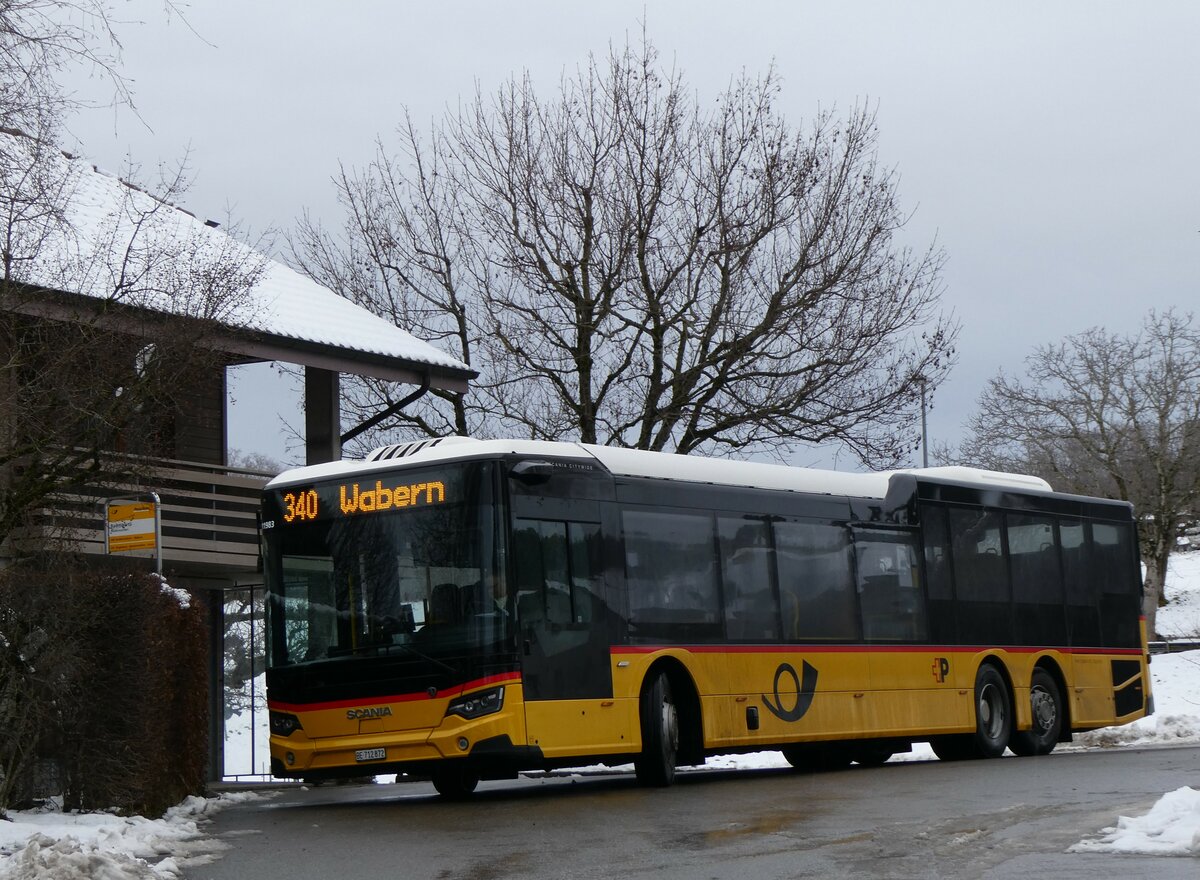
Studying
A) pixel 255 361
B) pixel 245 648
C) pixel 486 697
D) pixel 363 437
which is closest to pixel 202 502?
pixel 255 361

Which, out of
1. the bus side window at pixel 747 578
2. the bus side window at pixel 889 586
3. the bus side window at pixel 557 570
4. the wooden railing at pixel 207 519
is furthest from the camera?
the wooden railing at pixel 207 519

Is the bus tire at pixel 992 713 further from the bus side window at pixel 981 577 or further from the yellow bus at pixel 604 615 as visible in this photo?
the bus side window at pixel 981 577

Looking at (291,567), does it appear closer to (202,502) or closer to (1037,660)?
(202,502)

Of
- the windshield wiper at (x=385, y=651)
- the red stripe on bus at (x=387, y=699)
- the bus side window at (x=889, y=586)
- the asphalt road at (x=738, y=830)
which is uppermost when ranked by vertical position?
the bus side window at (x=889, y=586)

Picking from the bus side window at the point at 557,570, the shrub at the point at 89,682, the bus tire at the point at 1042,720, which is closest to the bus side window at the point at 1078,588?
the bus tire at the point at 1042,720

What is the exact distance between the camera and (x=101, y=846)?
33.6ft

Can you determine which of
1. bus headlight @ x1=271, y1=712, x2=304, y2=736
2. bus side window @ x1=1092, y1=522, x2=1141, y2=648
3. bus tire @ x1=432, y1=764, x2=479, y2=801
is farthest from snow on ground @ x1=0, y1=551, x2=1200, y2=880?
bus side window @ x1=1092, y1=522, x2=1141, y2=648

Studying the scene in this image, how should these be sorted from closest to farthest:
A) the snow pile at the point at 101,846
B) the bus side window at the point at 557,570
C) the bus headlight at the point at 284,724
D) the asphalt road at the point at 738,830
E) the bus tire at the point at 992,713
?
the snow pile at the point at 101,846 → the asphalt road at the point at 738,830 → the bus side window at the point at 557,570 → the bus headlight at the point at 284,724 → the bus tire at the point at 992,713

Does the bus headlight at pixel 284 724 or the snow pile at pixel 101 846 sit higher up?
the bus headlight at pixel 284 724

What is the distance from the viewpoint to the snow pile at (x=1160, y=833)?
855 centimetres

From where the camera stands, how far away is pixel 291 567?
1537cm

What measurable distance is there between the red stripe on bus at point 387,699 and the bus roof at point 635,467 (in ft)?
6.11

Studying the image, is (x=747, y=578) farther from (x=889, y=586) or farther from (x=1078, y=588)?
(x=1078, y=588)

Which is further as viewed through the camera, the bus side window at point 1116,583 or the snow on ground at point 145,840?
the bus side window at point 1116,583
